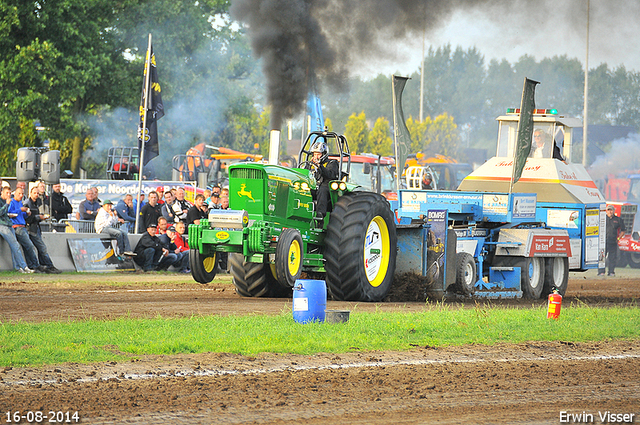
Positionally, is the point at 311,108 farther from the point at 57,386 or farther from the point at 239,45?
the point at 239,45

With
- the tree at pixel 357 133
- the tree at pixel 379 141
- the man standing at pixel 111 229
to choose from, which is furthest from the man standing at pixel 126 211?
the tree at pixel 379 141

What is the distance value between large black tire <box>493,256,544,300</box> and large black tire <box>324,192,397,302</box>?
3045 mm

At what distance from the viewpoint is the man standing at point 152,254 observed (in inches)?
718

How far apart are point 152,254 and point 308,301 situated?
32.5ft

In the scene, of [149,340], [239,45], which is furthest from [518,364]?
[239,45]

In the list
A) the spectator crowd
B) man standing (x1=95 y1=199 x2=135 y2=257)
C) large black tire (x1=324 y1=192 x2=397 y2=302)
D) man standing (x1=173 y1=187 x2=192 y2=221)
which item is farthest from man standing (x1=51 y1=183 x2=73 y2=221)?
large black tire (x1=324 y1=192 x2=397 y2=302)

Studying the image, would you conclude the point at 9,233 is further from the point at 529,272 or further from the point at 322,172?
the point at 529,272

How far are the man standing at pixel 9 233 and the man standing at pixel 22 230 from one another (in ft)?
0.33

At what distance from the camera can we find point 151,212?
62.4 ft

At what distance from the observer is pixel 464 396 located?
20.1ft

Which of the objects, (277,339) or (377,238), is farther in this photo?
(377,238)

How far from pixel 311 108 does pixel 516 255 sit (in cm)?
507

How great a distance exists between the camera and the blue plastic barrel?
29.9ft

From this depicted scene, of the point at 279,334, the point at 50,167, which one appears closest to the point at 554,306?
the point at 279,334
